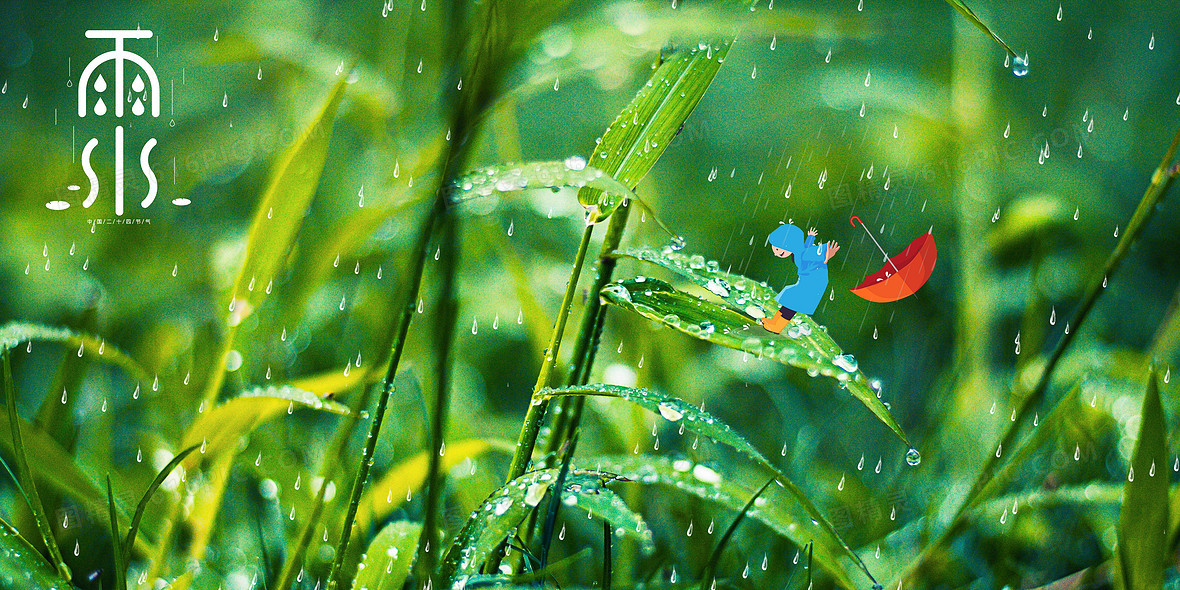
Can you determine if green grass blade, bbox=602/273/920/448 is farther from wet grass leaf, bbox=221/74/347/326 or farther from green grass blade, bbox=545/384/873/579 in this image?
wet grass leaf, bbox=221/74/347/326

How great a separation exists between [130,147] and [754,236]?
1.22 m

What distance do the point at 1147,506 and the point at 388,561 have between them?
42 centimetres

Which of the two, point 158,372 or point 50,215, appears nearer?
point 158,372

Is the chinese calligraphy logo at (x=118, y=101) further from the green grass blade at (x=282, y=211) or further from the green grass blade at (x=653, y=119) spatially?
the green grass blade at (x=653, y=119)

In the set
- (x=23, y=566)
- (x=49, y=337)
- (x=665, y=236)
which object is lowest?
(x=23, y=566)

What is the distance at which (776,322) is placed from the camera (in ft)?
1.12

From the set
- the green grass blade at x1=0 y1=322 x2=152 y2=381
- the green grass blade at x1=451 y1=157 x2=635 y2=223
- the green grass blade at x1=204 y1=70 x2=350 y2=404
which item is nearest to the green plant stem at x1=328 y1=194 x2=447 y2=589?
the green grass blade at x1=451 y1=157 x2=635 y2=223

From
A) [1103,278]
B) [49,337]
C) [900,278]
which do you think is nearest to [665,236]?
[900,278]

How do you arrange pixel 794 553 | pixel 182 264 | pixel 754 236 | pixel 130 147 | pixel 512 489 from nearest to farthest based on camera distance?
1. pixel 512 489
2. pixel 794 553
3. pixel 182 264
4. pixel 754 236
5. pixel 130 147

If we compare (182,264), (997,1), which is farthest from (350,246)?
(997,1)

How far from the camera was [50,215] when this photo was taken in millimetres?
1124

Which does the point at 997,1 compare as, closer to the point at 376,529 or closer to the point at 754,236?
the point at 754,236

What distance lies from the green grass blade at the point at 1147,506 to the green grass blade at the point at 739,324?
0.45 ft

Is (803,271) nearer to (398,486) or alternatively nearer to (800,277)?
(800,277)
